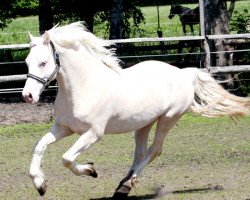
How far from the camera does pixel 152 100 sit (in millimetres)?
7730

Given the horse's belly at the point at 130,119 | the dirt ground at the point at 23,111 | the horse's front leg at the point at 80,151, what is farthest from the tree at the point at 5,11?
the horse's front leg at the point at 80,151

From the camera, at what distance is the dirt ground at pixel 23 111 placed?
13220mm

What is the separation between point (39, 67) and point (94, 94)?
1.96ft

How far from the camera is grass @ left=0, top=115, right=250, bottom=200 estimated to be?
26.1 feet

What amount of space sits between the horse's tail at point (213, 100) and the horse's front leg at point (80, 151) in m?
1.66

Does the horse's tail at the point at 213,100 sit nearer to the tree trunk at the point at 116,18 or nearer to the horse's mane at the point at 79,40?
the horse's mane at the point at 79,40

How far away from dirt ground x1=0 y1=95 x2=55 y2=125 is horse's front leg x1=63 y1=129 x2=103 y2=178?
597cm

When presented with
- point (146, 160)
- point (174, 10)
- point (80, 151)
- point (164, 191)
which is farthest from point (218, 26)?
point (174, 10)

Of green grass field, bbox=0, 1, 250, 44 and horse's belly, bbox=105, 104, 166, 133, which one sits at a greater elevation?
horse's belly, bbox=105, 104, 166, 133

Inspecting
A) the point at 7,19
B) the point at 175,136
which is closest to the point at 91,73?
the point at 175,136

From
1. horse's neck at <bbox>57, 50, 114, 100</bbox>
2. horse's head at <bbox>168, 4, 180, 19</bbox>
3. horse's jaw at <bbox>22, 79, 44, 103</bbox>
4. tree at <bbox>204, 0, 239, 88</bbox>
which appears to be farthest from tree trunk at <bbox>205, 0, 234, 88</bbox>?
horse's head at <bbox>168, 4, 180, 19</bbox>

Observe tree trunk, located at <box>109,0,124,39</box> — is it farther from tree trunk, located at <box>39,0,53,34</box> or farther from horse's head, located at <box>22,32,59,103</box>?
horse's head, located at <box>22,32,59,103</box>

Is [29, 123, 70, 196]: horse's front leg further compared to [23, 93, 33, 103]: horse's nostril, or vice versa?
[29, 123, 70, 196]: horse's front leg

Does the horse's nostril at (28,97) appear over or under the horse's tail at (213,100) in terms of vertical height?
over
